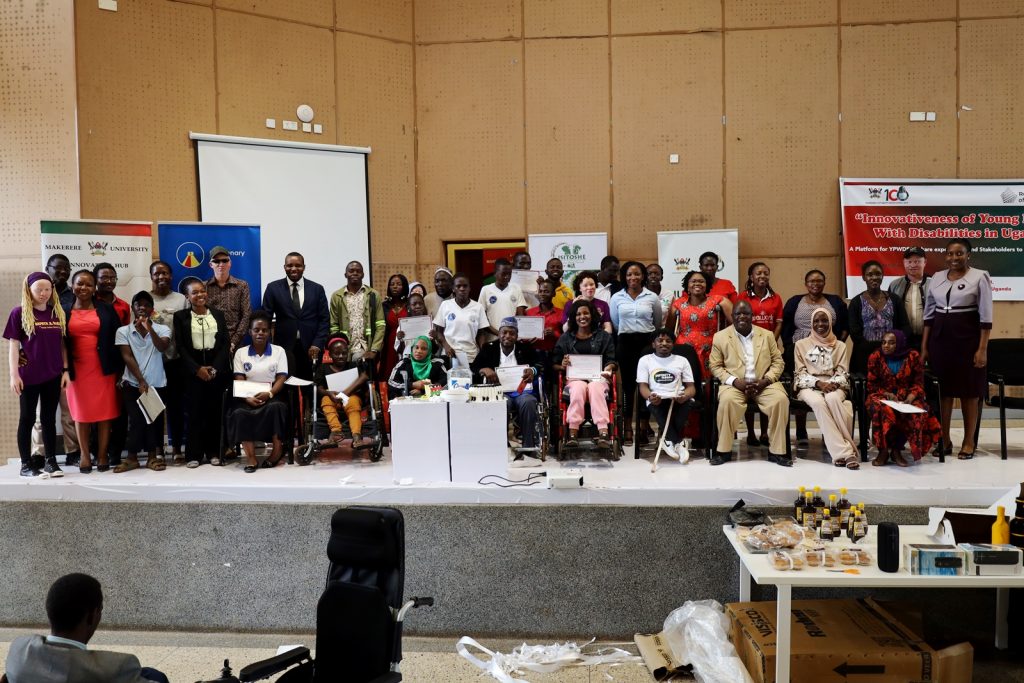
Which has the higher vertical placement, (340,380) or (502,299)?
(502,299)

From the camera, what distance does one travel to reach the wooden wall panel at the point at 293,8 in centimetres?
838

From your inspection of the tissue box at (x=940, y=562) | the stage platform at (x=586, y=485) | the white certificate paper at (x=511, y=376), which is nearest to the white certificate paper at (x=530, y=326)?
the white certificate paper at (x=511, y=376)

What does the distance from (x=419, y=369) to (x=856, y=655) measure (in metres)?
3.56

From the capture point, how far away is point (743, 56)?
357 inches

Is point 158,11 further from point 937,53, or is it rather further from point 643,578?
point 937,53

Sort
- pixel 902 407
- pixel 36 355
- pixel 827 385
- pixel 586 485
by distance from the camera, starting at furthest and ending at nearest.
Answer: pixel 827 385, pixel 36 355, pixel 902 407, pixel 586 485

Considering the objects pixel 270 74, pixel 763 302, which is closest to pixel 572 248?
pixel 763 302

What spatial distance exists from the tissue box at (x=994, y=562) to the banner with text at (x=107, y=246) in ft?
20.6

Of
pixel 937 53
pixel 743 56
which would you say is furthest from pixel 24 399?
pixel 937 53

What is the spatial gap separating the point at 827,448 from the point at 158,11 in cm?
711

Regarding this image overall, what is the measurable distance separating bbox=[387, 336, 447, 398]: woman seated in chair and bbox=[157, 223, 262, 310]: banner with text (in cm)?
165

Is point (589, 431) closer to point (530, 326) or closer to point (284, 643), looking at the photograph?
point (530, 326)

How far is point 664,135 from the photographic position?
30.2ft

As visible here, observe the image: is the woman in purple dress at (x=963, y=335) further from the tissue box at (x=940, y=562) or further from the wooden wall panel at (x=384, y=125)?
the wooden wall panel at (x=384, y=125)
